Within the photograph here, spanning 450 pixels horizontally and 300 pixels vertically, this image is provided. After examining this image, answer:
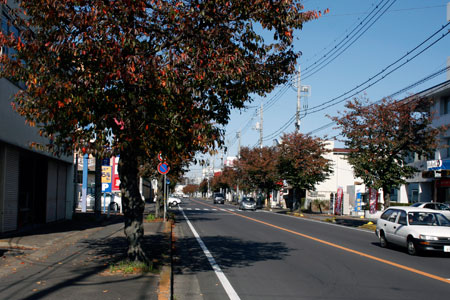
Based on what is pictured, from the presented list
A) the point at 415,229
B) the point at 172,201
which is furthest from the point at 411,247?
the point at 172,201

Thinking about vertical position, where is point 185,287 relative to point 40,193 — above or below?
below

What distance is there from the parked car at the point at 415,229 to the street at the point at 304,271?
0.39 m

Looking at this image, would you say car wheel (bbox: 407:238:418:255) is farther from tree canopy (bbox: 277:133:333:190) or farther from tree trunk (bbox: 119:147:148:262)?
tree canopy (bbox: 277:133:333:190)

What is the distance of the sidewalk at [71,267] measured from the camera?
781 cm

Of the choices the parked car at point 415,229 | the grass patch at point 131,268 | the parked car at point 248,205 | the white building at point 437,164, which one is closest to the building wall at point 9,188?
the grass patch at point 131,268

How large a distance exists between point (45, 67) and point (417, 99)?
2311 cm

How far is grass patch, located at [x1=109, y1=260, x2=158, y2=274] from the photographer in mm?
9547

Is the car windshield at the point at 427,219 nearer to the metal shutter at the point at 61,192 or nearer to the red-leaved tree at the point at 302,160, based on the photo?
the metal shutter at the point at 61,192

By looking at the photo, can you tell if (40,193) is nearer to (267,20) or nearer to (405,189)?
(267,20)

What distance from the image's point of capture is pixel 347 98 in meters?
28.6

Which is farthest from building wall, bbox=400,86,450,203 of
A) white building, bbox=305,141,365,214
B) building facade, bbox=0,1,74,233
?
building facade, bbox=0,1,74,233

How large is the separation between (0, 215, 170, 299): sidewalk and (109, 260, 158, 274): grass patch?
167mm

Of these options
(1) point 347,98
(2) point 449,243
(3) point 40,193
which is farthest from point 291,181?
(2) point 449,243

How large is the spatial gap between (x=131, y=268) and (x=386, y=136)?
20385mm
